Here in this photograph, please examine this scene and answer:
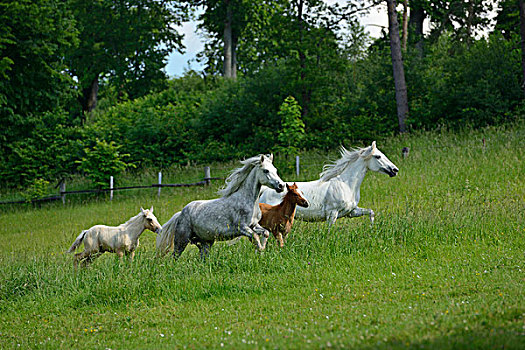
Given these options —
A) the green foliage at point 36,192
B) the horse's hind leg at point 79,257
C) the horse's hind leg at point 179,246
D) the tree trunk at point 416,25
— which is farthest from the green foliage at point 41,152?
the horse's hind leg at point 179,246

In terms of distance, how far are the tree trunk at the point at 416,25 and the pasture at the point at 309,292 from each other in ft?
66.5

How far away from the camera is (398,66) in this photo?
85.0 ft

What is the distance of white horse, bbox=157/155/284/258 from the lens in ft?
31.3

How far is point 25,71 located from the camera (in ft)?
92.2

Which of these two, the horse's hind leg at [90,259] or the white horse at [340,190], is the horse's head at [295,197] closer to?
the white horse at [340,190]

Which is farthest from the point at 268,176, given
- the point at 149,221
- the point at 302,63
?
the point at 302,63

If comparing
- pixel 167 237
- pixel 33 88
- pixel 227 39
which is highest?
pixel 227 39

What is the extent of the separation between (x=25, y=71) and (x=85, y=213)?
10.6 meters

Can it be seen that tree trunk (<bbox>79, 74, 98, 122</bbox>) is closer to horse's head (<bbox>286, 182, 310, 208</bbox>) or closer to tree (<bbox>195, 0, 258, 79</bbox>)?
tree (<bbox>195, 0, 258, 79</bbox>)

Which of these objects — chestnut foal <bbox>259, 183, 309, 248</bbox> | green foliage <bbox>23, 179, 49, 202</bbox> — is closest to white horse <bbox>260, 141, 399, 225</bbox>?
chestnut foal <bbox>259, 183, 309, 248</bbox>

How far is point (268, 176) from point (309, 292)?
7.58 feet

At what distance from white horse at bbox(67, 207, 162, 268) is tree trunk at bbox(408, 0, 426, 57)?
22.4 metres

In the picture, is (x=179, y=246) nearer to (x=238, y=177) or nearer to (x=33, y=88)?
(x=238, y=177)

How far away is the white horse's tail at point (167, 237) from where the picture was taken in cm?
1019
